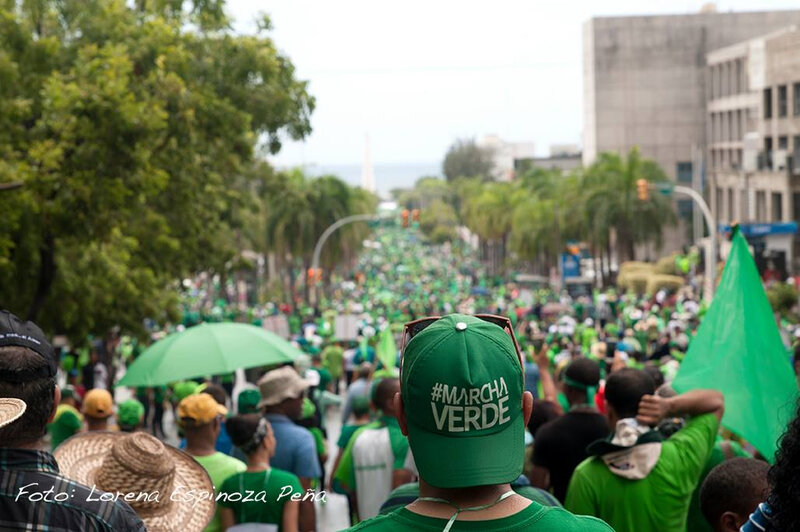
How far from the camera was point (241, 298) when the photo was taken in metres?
77.8

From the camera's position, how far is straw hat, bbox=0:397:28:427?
2941 mm

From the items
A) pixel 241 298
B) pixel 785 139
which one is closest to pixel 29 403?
pixel 785 139

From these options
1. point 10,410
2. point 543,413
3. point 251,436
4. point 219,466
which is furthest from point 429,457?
point 543,413

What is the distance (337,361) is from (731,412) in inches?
690

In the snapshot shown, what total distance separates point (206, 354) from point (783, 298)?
2563 centimetres

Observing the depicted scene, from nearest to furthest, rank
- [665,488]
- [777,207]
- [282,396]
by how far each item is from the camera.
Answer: [665,488] → [282,396] → [777,207]

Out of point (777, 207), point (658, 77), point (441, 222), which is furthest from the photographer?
point (441, 222)

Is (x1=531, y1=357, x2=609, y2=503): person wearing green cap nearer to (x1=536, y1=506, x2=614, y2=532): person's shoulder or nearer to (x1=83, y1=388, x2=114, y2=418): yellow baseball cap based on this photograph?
(x1=83, y1=388, x2=114, y2=418): yellow baseball cap

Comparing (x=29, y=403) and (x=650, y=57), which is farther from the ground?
(x=650, y=57)

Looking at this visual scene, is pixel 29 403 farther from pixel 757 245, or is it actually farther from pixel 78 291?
pixel 757 245

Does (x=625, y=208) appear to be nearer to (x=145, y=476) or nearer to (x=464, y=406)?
(x=145, y=476)

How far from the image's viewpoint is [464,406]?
8.79 feet

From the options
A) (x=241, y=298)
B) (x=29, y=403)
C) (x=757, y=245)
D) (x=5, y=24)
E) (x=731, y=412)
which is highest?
(x=5, y=24)

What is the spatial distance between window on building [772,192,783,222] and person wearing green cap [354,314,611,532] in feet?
184
